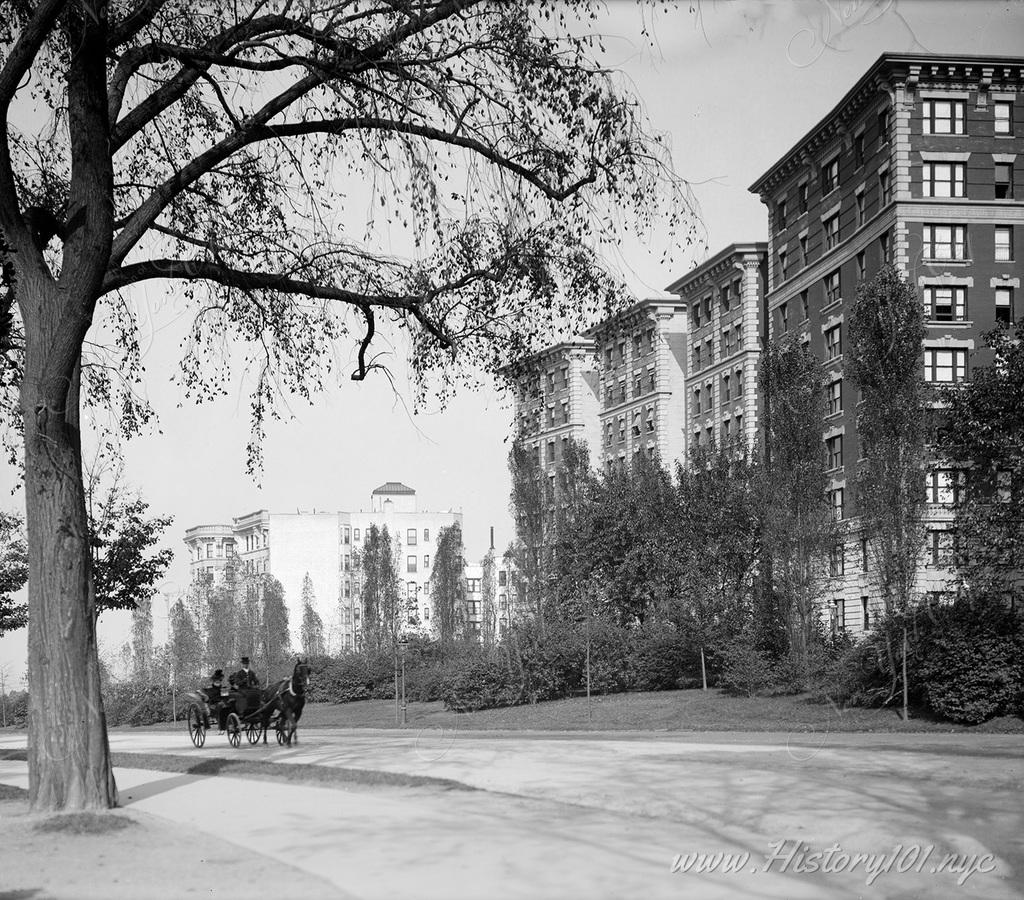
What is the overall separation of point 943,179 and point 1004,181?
9.89 feet

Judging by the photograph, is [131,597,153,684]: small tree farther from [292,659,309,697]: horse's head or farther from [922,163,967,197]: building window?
[292,659,309,697]: horse's head

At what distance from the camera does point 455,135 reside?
15070 millimetres

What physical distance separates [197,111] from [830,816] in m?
12.3

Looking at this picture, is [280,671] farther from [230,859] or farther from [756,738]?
[230,859]

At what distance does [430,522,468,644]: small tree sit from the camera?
96500 mm

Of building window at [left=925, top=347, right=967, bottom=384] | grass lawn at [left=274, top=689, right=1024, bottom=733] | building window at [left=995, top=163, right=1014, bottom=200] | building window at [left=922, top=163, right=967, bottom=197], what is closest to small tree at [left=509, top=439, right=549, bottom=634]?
grass lawn at [left=274, top=689, right=1024, bottom=733]

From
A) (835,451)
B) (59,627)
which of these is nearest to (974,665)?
(59,627)

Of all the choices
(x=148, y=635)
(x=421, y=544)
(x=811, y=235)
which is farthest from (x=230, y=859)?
(x=421, y=544)

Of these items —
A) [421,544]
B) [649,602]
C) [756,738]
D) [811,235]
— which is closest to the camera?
[756,738]

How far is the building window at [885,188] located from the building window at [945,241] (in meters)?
2.12

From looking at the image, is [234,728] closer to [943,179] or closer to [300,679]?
[300,679]

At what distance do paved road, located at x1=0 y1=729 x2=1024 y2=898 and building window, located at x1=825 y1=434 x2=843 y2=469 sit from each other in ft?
150

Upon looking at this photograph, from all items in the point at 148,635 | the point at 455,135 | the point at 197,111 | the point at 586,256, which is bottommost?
the point at 148,635

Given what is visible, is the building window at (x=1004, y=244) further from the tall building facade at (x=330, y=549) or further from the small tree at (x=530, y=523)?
the tall building facade at (x=330, y=549)
